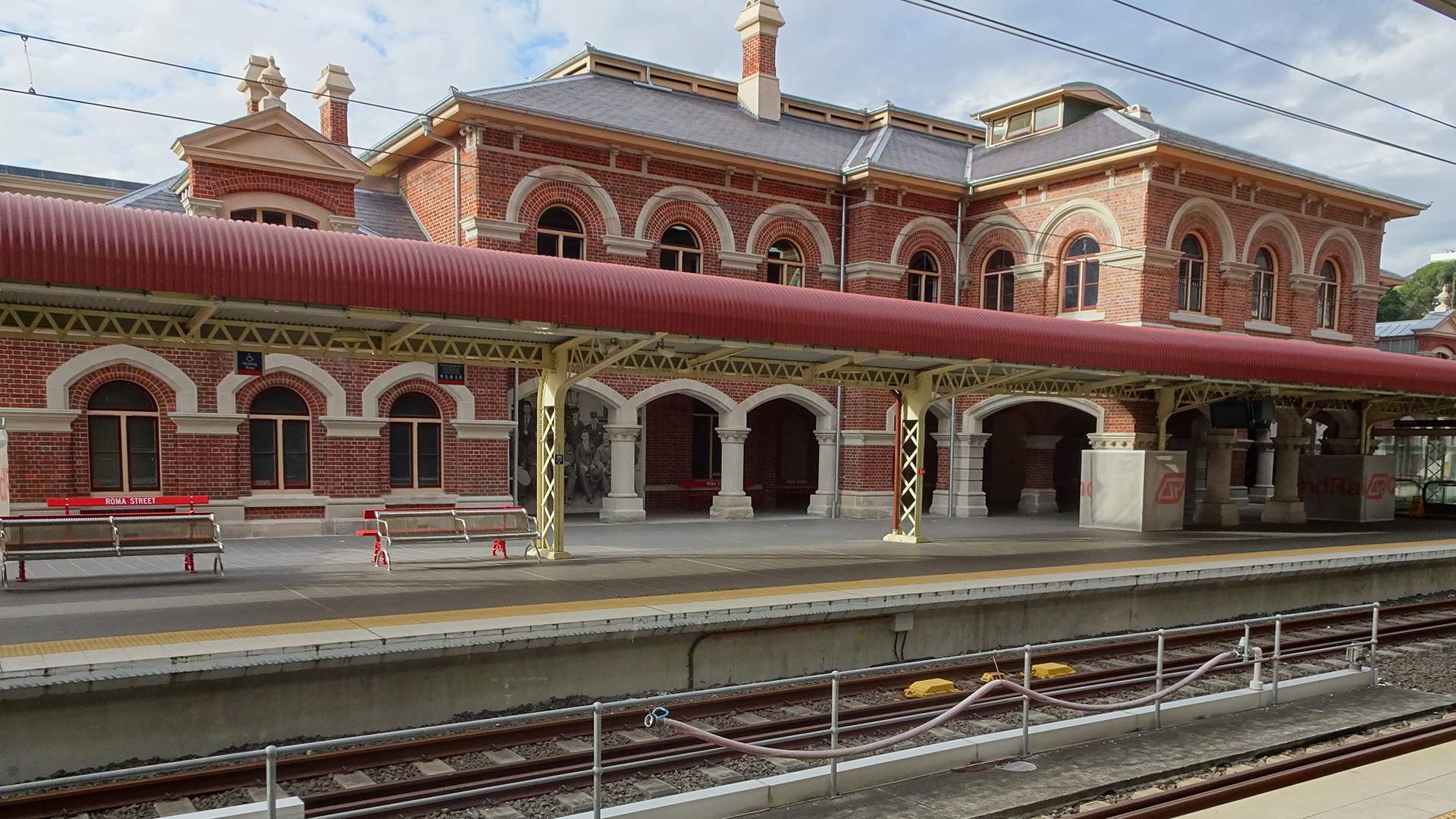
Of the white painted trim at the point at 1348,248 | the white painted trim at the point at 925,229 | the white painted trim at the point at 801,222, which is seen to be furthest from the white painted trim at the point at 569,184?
the white painted trim at the point at 1348,248

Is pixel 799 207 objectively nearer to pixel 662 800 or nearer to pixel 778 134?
pixel 778 134

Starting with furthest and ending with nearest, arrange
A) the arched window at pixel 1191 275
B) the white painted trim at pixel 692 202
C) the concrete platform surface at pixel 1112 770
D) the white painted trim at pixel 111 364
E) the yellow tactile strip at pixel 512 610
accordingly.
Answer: the arched window at pixel 1191 275, the white painted trim at pixel 692 202, the white painted trim at pixel 111 364, the yellow tactile strip at pixel 512 610, the concrete platform surface at pixel 1112 770

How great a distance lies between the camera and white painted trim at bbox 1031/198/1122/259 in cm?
2277

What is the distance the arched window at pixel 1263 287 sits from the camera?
25.0m

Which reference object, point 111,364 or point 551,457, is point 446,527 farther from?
point 111,364

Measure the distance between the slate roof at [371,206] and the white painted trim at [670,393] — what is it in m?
5.62

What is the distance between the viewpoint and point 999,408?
24594 millimetres

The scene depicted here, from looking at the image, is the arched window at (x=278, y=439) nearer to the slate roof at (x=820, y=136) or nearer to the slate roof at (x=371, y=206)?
the slate roof at (x=371, y=206)

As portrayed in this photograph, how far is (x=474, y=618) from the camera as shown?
952 cm

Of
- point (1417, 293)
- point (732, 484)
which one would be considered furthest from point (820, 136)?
point (1417, 293)

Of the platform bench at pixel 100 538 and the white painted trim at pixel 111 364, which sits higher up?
the white painted trim at pixel 111 364

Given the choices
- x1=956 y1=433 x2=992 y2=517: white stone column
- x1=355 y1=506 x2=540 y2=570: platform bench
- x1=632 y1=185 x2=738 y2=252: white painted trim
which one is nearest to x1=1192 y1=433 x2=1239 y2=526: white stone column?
x1=956 y1=433 x2=992 y2=517: white stone column

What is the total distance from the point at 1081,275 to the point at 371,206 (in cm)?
1716

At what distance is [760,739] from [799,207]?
17.5 m
